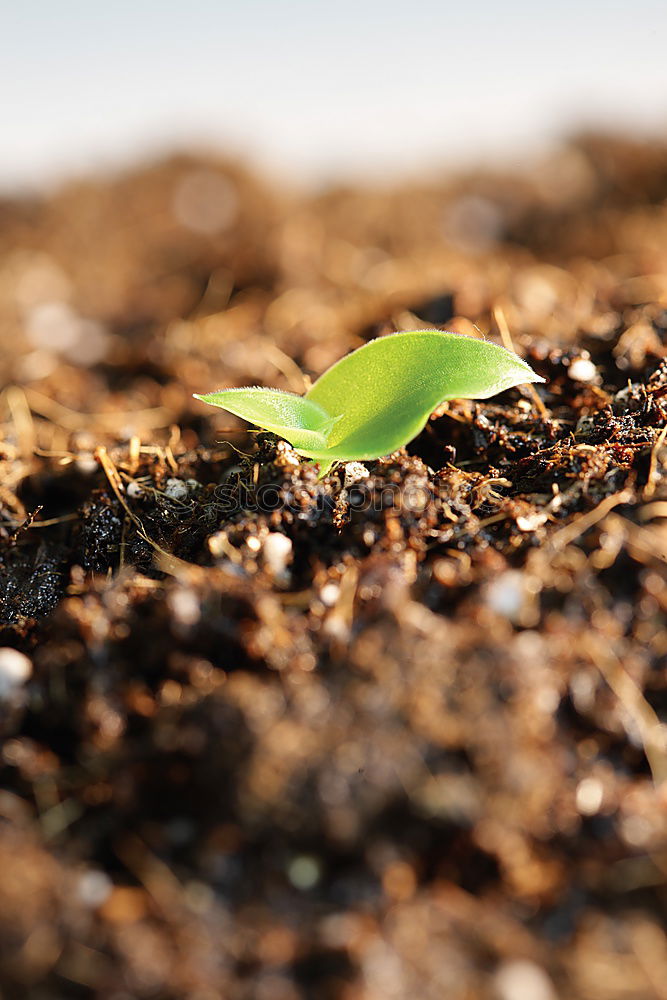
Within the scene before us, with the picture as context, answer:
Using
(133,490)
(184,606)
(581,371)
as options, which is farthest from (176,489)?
(581,371)

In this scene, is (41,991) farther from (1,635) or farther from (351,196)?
(351,196)

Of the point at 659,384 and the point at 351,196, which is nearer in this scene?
the point at 659,384

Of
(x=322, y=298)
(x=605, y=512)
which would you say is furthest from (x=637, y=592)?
(x=322, y=298)

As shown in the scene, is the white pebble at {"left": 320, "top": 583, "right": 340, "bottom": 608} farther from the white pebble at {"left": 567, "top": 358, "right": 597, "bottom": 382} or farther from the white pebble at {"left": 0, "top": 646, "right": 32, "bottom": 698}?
the white pebble at {"left": 567, "top": 358, "right": 597, "bottom": 382}

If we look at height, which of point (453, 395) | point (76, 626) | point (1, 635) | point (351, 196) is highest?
point (453, 395)

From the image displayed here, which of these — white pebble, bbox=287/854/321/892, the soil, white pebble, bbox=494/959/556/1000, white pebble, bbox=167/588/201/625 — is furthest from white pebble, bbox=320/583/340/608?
white pebble, bbox=494/959/556/1000

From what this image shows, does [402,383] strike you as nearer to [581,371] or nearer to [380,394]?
[380,394]

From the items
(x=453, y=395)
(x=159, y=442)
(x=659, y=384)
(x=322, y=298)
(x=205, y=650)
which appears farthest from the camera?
(x=322, y=298)
